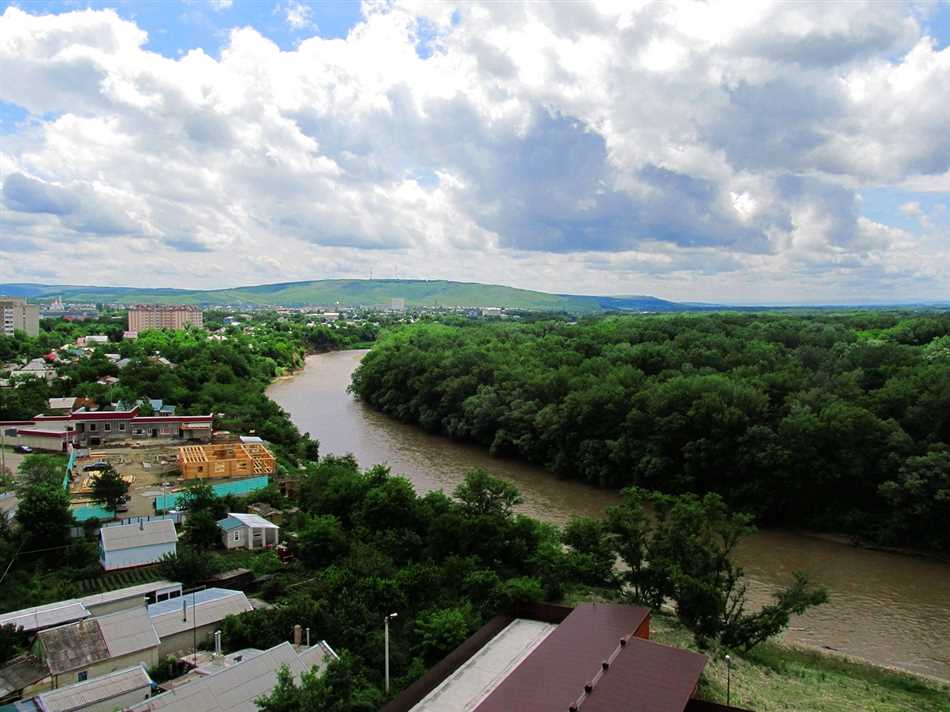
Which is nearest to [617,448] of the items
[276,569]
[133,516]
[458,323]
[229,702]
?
[276,569]

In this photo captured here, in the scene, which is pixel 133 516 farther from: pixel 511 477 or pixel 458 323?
pixel 458 323

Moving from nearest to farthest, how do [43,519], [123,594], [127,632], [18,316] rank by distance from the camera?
[127,632], [123,594], [43,519], [18,316]

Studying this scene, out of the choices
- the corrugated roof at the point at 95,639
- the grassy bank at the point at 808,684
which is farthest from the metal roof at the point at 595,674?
the corrugated roof at the point at 95,639

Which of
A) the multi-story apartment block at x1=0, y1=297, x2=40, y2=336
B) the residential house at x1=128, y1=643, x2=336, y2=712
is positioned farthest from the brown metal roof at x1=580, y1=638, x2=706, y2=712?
the multi-story apartment block at x1=0, y1=297, x2=40, y2=336

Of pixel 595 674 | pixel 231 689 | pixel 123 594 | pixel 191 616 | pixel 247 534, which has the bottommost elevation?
pixel 247 534

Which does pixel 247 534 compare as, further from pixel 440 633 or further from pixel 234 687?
pixel 234 687

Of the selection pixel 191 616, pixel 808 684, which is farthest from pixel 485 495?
pixel 808 684

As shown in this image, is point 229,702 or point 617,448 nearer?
point 229,702
